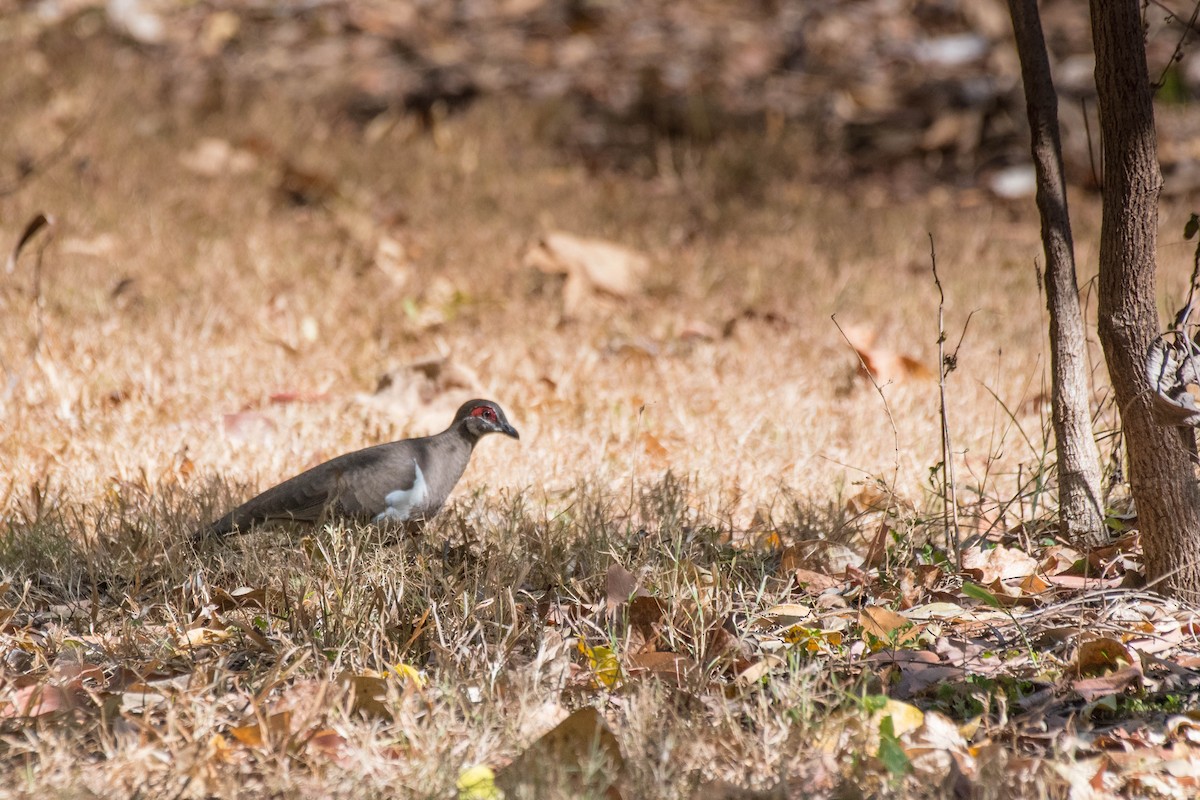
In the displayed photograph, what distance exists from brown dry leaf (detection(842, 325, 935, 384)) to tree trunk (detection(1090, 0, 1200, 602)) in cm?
213

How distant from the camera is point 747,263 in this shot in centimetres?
747

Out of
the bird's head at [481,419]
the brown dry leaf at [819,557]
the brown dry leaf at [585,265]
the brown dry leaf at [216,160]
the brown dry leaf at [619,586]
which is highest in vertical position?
the brown dry leaf at [216,160]

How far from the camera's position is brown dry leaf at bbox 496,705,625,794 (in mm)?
2674

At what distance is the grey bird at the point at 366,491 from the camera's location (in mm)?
4016

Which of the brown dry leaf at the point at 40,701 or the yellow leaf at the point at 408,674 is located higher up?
the brown dry leaf at the point at 40,701

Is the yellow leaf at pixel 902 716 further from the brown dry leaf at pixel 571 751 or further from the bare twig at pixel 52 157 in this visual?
the bare twig at pixel 52 157

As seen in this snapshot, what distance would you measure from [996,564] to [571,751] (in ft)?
5.23

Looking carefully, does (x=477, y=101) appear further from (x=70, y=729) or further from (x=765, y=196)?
(x=70, y=729)

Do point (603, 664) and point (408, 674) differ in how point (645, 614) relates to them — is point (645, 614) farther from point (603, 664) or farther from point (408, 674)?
point (408, 674)

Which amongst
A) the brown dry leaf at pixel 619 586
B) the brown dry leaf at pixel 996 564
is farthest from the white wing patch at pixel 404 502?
the brown dry leaf at pixel 996 564

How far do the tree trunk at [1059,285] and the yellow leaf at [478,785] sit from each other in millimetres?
2056

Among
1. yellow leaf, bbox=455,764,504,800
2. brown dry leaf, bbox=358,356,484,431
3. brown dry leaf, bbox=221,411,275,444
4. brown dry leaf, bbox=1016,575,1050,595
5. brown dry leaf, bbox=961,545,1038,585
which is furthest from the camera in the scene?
brown dry leaf, bbox=358,356,484,431

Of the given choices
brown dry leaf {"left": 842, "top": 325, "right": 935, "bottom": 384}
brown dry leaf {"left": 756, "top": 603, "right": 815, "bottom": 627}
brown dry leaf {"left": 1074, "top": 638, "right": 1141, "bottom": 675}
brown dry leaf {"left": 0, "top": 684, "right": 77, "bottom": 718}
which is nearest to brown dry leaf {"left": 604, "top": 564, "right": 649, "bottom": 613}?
brown dry leaf {"left": 756, "top": 603, "right": 815, "bottom": 627}

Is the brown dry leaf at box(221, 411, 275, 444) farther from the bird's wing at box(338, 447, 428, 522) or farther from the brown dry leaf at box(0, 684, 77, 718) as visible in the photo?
the brown dry leaf at box(0, 684, 77, 718)
